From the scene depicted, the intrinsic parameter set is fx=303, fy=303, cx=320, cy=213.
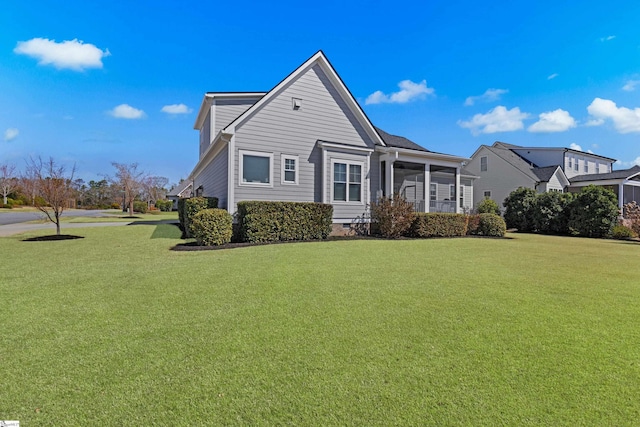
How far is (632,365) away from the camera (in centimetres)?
264

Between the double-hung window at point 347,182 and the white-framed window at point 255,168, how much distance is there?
289cm

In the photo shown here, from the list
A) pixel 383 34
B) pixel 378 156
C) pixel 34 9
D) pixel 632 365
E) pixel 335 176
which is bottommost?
pixel 632 365

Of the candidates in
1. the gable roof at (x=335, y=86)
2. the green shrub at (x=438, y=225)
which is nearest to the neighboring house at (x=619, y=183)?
the green shrub at (x=438, y=225)

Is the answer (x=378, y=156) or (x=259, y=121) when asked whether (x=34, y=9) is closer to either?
(x=259, y=121)

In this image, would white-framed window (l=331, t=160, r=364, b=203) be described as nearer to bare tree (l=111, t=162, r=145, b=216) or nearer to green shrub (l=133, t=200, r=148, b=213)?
bare tree (l=111, t=162, r=145, b=216)

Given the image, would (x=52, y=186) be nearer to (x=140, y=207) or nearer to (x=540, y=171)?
(x=540, y=171)

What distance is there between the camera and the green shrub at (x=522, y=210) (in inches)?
789

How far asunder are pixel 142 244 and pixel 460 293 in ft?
31.5

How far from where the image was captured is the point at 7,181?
51.8 meters

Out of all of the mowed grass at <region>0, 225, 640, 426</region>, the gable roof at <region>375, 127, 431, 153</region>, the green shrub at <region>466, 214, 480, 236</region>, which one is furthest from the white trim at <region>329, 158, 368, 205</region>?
the mowed grass at <region>0, 225, 640, 426</region>

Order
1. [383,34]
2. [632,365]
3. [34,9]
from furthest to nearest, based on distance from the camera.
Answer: [383,34]
[34,9]
[632,365]

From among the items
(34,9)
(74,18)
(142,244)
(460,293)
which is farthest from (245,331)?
(74,18)

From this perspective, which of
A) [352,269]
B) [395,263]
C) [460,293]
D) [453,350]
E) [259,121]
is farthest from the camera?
[259,121]

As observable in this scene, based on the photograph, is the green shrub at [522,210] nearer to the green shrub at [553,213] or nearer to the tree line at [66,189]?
the green shrub at [553,213]
